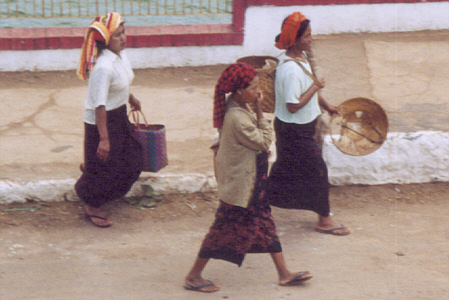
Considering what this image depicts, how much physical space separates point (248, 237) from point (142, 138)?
1462mm

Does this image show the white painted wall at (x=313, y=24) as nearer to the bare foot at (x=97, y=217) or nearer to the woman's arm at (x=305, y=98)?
the bare foot at (x=97, y=217)

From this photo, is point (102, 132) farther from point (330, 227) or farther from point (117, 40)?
point (330, 227)

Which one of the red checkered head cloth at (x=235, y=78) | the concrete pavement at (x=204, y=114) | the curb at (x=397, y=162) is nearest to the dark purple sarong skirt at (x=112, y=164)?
the concrete pavement at (x=204, y=114)

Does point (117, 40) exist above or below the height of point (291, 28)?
below

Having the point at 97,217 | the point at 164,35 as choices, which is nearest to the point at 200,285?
the point at 97,217

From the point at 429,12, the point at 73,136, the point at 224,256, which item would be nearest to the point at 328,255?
the point at 224,256

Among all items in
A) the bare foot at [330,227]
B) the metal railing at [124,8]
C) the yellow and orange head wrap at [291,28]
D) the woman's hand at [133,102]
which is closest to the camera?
the yellow and orange head wrap at [291,28]

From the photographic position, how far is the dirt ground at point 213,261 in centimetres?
414

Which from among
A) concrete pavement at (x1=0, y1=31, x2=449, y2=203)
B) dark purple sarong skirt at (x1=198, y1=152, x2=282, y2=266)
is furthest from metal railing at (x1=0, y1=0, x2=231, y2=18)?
dark purple sarong skirt at (x1=198, y1=152, x2=282, y2=266)

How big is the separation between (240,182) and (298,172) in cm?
91

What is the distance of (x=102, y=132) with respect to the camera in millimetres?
4750

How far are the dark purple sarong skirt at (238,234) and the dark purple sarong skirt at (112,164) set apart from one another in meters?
1.19

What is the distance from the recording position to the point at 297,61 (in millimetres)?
4543

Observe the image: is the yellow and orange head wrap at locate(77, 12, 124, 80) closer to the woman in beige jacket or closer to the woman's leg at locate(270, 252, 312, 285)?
the woman in beige jacket
